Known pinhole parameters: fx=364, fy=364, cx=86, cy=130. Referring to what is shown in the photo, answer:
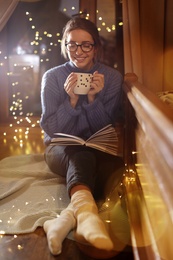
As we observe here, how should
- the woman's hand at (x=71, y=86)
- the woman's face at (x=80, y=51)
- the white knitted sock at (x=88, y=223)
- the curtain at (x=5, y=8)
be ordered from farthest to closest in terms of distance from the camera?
the curtain at (x=5, y=8), the woman's face at (x=80, y=51), the woman's hand at (x=71, y=86), the white knitted sock at (x=88, y=223)

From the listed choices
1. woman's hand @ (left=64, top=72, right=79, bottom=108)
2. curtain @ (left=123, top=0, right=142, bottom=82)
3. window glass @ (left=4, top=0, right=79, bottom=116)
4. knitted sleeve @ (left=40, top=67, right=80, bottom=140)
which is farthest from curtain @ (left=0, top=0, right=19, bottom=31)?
woman's hand @ (left=64, top=72, right=79, bottom=108)

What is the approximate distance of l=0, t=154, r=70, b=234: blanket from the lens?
1.27m

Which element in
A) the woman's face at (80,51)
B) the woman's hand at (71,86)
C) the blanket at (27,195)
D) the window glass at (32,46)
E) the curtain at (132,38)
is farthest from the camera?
the window glass at (32,46)

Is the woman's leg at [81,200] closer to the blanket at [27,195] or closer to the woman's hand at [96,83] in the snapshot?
the blanket at [27,195]

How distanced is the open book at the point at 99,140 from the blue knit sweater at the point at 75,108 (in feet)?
0.18

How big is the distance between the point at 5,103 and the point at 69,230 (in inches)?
74.6

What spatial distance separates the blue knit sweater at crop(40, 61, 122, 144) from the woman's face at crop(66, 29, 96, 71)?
4 cm

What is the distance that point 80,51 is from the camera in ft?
5.29

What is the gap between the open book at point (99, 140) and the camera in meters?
1.54

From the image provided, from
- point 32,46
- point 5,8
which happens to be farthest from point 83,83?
point 32,46

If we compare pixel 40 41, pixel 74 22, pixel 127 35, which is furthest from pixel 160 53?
pixel 40 41

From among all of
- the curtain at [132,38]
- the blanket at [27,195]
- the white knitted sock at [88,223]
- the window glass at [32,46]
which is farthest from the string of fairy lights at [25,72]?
the white knitted sock at [88,223]

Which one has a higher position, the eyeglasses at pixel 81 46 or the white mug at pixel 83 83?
the eyeglasses at pixel 81 46

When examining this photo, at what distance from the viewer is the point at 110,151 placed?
61.2 inches
